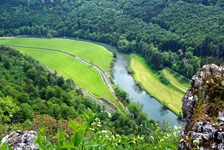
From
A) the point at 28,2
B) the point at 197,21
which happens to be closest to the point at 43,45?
the point at 28,2

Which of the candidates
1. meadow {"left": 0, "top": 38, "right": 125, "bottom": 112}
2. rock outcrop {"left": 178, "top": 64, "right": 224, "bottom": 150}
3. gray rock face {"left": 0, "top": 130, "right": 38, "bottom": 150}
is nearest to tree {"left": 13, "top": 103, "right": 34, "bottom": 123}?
gray rock face {"left": 0, "top": 130, "right": 38, "bottom": 150}

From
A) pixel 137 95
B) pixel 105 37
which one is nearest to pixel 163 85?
pixel 137 95

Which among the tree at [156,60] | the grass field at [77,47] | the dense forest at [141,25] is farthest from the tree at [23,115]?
the tree at [156,60]

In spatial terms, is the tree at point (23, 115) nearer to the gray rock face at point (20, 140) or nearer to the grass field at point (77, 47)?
the gray rock face at point (20, 140)

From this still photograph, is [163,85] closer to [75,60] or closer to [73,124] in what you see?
[75,60]

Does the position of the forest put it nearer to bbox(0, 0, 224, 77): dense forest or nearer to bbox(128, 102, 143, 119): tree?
bbox(0, 0, 224, 77): dense forest

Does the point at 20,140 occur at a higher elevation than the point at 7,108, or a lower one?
higher

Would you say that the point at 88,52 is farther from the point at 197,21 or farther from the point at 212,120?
the point at 212,120
